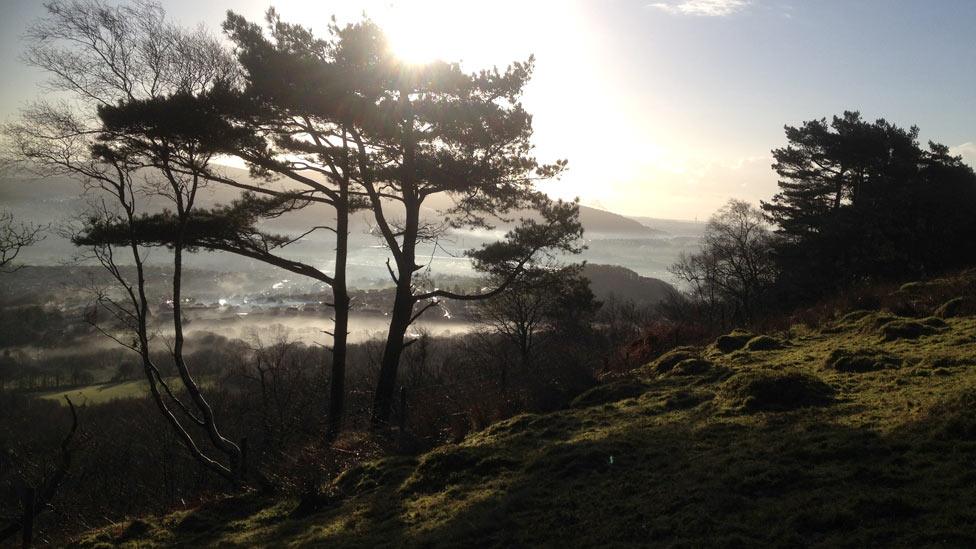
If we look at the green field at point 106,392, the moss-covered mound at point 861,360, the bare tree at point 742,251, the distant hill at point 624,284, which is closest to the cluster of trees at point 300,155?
the moss-covered mound at point 861,360

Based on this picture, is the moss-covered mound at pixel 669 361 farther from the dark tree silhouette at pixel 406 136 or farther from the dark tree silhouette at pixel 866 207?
the dark tree silhouette at pixel 866 207

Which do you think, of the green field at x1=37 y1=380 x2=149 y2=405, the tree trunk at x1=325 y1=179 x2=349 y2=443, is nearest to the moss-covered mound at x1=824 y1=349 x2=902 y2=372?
the tree trunk at x1=325 y1=179 x2=349 y2=443

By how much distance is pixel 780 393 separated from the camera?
679 cm

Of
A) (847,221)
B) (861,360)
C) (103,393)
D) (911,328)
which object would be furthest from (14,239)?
(103,393)

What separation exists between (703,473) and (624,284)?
242 ft

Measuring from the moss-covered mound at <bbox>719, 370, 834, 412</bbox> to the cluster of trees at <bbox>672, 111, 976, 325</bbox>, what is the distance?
14318 millimetres

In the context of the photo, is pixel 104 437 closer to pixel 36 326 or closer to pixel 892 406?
pixel 36 326

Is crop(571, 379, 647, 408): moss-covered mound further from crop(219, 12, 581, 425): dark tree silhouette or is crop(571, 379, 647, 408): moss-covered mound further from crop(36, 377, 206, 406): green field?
crop(36, 377, 206, 406): green field

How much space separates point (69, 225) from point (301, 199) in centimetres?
449

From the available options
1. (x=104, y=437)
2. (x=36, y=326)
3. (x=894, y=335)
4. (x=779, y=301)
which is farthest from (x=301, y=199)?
(x=36, y=326)

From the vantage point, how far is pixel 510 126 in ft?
42.4

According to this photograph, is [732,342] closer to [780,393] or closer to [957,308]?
[957,308]

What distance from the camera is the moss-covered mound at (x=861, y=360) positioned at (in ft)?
25.0

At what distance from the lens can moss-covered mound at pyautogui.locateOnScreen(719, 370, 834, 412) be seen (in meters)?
6.61
